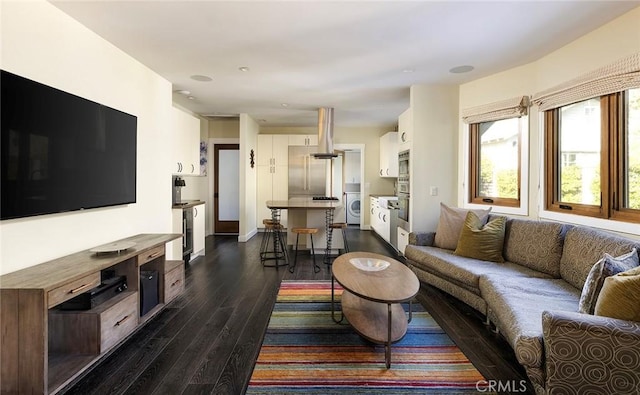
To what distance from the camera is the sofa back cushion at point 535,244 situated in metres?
2.60

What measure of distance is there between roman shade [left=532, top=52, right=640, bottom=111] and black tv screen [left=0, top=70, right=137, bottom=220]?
4.11m

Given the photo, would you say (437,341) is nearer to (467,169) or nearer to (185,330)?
(185,330)

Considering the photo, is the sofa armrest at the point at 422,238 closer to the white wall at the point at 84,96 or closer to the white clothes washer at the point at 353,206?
the white wall at the point at 84,96

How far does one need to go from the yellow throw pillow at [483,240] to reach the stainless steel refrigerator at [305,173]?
3886mm

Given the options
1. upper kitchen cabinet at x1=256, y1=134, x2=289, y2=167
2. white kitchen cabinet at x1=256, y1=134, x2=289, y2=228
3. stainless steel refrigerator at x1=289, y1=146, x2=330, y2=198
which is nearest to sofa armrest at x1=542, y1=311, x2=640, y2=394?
stainless steel refrigerator at x1=289, y1=146, x2=330, y2=198

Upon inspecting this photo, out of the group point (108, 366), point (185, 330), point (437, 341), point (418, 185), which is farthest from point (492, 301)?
point (108, 366)

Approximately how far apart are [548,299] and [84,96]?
3.84 m

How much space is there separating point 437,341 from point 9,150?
10.1ft

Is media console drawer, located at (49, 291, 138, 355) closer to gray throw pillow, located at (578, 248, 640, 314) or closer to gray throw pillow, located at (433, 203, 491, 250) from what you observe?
gray throw pillow, located at (578, 248, 640, 314)

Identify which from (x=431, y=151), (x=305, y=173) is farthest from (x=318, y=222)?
(x=305, y=173)

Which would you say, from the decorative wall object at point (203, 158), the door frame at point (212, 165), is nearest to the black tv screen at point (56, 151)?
the decorative wall object at point (203, 158)

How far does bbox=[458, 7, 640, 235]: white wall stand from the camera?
232 centimetres

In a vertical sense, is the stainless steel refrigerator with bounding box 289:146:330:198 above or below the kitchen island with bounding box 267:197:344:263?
above
